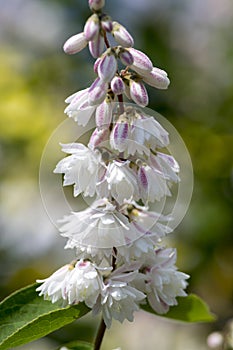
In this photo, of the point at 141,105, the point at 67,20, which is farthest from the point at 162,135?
the point at 67,20

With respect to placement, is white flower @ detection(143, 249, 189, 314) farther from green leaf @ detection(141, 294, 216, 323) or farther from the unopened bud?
the unopened bud

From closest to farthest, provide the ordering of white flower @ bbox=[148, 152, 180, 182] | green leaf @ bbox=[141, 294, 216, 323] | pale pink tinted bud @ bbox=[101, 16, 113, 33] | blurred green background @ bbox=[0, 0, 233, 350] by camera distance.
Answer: pale pink tinted bud @ bbox=[101, 16, 113, 33], white flower @ bbox=[148, 152, 180, 182], green leaf @ bbox=[141, 294, 216, 323], blurred green background @ bbox=[0, 0, 233, 350]

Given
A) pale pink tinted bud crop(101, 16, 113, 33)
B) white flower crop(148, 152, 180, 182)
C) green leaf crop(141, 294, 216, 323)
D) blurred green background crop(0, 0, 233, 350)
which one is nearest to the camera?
pale pink tinted bud crop(101, 16, 113, 33)

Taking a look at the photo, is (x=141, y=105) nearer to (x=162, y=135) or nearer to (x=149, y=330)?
(x=162, y=135)

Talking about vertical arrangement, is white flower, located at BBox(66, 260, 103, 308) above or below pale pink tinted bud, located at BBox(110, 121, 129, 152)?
below

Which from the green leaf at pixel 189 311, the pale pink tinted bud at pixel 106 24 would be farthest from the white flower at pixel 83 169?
the green leaf at pixel 189 311

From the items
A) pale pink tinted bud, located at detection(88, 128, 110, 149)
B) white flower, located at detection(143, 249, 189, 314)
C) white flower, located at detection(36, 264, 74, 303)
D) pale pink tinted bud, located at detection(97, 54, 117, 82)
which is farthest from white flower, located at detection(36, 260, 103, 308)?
pale pink tinted bud, located at detection(97, 54, 117, 82)
